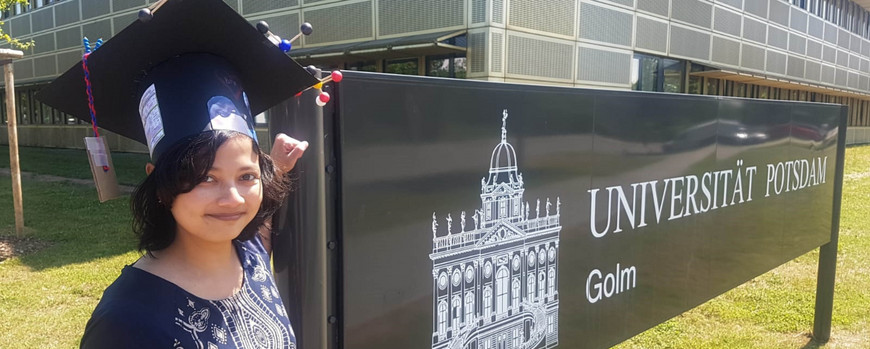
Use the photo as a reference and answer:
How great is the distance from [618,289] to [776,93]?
2915 cm

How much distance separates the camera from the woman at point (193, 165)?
1.23 m

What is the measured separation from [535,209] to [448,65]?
1184 cm

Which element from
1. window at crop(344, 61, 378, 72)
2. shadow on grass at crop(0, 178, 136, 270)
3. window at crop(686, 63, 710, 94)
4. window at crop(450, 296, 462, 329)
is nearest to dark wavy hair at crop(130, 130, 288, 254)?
window at crop(450, 296, 462, 329)

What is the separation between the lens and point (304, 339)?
1549mm

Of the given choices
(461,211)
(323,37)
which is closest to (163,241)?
(461,211)

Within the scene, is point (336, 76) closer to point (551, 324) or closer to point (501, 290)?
point (501, 290)

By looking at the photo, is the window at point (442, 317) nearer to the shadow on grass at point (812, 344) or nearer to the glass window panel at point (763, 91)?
the shadow on grass at point (812, 344)

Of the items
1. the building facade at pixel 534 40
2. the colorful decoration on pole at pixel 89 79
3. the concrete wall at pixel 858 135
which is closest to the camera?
the colorful decoration on pole at pixel 89 79

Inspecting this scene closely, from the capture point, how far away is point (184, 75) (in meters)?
1.33

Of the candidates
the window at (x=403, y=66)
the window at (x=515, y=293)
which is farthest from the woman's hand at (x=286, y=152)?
the window at (x=403, y=66)

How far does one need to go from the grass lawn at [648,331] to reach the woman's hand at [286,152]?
8.08 feet

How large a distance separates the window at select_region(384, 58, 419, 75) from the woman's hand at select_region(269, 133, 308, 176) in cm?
1316

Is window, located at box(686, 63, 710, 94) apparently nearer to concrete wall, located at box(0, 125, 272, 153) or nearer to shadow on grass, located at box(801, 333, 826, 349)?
shadow on grass, located at box(801, 333, 826, 349)

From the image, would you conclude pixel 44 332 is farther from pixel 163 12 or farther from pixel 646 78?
pixel 646 78
